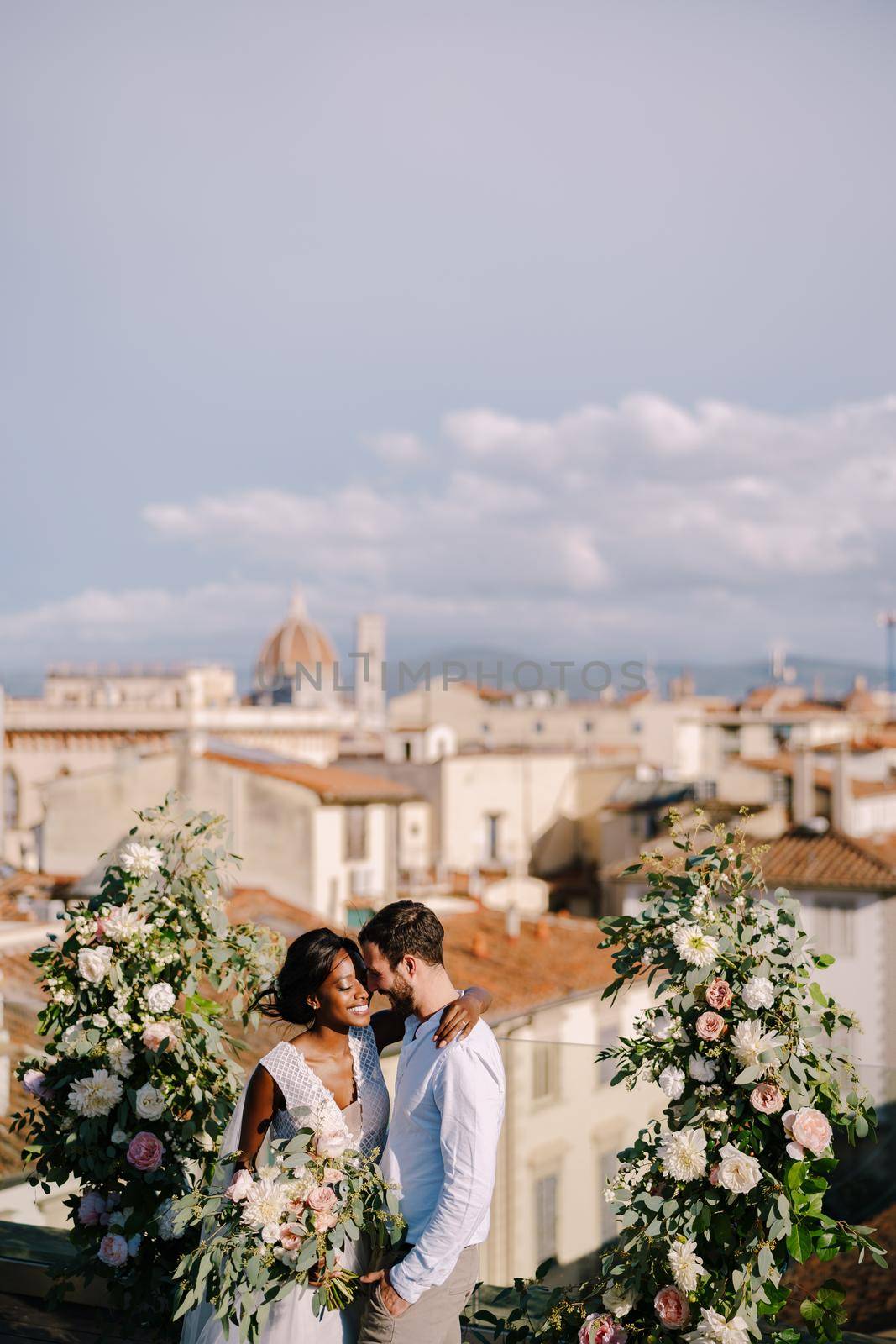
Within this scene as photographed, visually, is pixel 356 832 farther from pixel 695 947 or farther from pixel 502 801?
pixel 695 947

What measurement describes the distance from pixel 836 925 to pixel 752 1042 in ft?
61.1

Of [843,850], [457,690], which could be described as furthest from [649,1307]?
[457,690]

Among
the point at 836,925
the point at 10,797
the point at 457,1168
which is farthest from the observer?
the point at 10,797

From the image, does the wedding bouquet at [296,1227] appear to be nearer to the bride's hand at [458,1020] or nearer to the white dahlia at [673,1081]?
the bride's hand at [458,1020]

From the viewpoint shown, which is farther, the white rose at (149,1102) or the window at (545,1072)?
the window at (545,1072)

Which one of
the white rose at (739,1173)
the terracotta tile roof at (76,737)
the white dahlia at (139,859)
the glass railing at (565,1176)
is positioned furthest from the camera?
the terracotta tile roof at (76,737)

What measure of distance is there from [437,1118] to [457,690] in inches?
1782

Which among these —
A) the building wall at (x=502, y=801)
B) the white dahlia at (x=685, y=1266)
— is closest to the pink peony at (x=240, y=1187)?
the white dahlia at (x=685, y=1266)

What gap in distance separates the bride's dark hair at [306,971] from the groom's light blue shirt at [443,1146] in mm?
253

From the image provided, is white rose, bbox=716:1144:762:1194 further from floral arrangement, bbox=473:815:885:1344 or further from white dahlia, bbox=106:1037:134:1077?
white dahlia, bbox=106:1037:134:1077

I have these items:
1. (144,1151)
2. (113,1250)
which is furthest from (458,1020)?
(113,1250)

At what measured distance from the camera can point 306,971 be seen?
2715 mm

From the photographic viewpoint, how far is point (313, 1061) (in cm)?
269

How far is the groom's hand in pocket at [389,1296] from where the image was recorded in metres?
2.47
